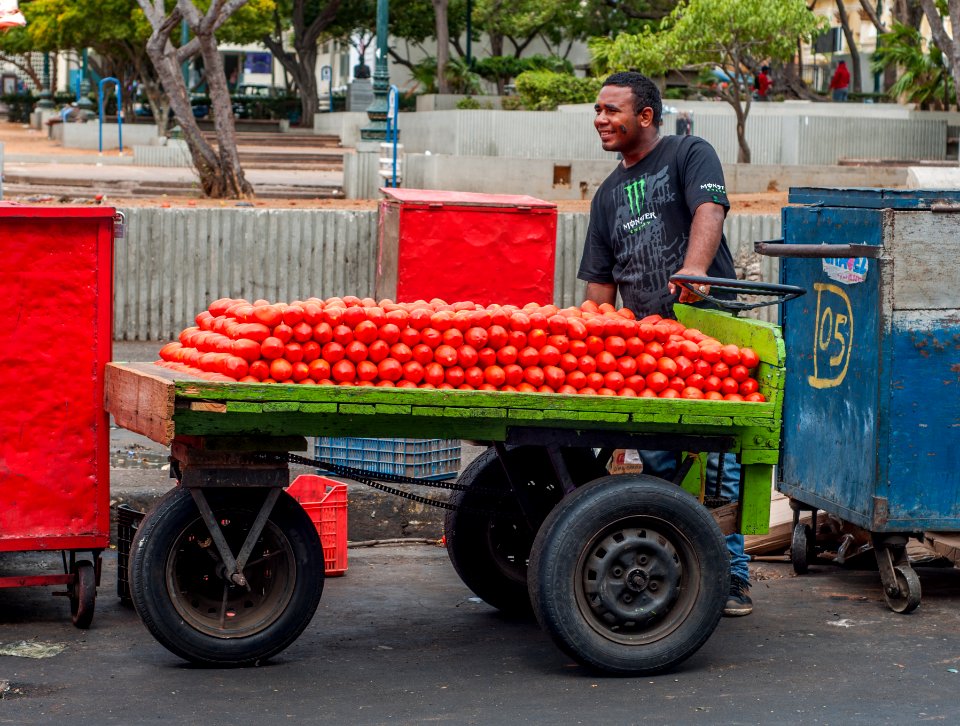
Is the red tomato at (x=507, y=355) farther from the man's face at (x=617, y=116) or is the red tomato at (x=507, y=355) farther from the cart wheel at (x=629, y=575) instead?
the man's face at (x=617, y=116)

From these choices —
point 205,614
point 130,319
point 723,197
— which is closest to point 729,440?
point 723,197

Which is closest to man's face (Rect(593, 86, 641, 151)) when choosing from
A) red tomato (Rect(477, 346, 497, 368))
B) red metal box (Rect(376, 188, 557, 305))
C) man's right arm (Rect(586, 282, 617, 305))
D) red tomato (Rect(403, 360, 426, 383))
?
man's right arm (Rect(586, 282, 617, 305))

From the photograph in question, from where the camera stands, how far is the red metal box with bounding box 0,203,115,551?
5.80 metres

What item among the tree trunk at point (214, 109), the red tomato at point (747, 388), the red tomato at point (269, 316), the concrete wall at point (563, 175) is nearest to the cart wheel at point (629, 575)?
the red tomato at point (747, 388)

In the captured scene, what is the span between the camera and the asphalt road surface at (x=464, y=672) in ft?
15.7

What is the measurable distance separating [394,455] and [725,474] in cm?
254

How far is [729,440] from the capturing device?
214 inches

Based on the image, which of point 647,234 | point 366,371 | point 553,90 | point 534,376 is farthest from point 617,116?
point 553,90

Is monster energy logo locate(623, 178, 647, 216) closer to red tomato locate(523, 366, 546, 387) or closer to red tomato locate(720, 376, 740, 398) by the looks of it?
red tomato locate(720, 376, 740, 398)

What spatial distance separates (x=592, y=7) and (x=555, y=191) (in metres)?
21.5

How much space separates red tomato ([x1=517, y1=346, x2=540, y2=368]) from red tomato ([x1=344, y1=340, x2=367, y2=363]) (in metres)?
0.58

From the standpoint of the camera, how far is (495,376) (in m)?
5.17

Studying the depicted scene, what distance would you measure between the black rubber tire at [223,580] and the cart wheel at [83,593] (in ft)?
2.09

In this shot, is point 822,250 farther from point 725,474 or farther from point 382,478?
point 382,478
